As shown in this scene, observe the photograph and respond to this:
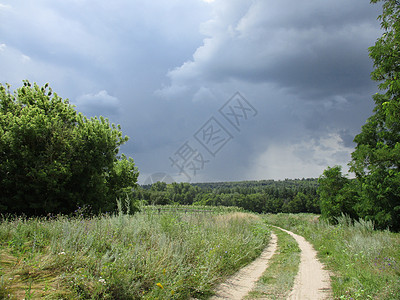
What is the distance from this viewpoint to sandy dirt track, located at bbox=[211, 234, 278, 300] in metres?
5.46

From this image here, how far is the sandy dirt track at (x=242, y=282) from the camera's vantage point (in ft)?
17.9

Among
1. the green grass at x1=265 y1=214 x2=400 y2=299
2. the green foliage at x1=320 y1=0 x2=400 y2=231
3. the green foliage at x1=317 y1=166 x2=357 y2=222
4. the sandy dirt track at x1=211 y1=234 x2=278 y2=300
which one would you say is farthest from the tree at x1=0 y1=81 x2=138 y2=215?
the green foliage at x1=317 y1=166 x2=357 y2=222

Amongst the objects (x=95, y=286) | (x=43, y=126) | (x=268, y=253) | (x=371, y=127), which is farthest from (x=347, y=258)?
(x=371, y=127)

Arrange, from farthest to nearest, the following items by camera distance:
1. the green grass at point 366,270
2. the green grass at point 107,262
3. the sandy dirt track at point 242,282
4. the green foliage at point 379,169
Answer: the green foliage at point 379,169 → the sandy dirt track at point 242,282 → the green grass at point 366,270 → the green grass at point 107,262

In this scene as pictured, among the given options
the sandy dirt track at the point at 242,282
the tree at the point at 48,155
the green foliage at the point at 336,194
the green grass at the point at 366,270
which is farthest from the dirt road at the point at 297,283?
the green foliage at the point at 336,194

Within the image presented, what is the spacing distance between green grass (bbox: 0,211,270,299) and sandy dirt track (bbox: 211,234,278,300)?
245mm

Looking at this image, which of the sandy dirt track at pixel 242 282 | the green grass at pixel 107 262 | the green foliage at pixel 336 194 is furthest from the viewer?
the green foliage at pixel 336 194

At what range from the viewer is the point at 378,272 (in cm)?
622

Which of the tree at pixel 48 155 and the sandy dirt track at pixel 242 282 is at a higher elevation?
the tree at pixel 48 155

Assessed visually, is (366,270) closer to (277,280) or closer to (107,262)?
(277,280)

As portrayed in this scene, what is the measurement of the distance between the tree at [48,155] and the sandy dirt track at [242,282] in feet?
36.1

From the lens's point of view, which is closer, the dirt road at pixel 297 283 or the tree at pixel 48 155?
the dirt road at pixel 297 283

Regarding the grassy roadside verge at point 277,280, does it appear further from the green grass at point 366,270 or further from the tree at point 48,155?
the tree at point 48,155

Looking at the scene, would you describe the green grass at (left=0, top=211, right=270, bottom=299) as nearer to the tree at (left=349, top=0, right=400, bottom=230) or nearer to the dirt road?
the dirt road
